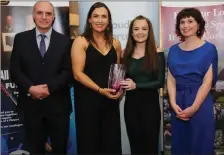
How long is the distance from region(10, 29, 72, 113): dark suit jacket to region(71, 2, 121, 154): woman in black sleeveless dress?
0.10 metres

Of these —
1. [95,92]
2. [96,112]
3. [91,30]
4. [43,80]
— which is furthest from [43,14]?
[96,112]

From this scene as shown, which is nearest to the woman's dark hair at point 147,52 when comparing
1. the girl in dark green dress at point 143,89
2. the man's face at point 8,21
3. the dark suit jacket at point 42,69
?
the girl in dark green dress at point 143,89

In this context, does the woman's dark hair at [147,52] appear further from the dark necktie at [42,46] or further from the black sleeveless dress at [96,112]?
the dark necktie at [42,46]

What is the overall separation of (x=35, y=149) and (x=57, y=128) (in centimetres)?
27

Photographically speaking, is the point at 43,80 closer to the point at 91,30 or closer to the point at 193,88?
the point at 91,30

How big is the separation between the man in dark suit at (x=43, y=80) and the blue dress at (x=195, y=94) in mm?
990

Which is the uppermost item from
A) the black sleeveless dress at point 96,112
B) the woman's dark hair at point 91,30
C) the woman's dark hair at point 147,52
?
the woman's dark hair at point 91,30

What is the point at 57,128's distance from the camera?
106 inches

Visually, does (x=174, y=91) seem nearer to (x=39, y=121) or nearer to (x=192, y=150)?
(x=192, y=150)

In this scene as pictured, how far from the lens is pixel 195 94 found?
2.64 metres

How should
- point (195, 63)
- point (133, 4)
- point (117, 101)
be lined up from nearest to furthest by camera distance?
1. point (195, 63)
2. point (117, 101)
3. point (133, 4)

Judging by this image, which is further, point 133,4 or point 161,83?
point 133,4

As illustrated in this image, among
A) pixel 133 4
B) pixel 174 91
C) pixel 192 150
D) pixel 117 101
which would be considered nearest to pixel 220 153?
pixel 192 150

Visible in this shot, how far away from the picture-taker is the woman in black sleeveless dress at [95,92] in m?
2.67
